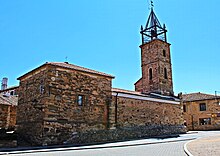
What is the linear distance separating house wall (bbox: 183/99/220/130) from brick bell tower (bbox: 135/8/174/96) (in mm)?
10307

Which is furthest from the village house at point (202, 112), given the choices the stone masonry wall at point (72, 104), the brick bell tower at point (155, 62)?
Answer: the stone masonry wall at point (72, 104)

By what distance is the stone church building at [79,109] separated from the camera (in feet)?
51.4

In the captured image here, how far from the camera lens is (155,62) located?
29.2 metres

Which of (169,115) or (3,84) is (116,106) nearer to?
(169,115)

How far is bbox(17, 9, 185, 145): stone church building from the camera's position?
15669 mm

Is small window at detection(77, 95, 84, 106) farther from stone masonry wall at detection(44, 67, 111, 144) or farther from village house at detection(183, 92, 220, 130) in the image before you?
village house at detection(183, 92, 220, 130)

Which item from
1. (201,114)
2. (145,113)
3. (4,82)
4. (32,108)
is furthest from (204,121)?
(4,82)

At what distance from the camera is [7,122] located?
22.6 meters

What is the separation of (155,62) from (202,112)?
47.6 feet

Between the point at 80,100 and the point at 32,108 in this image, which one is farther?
the point at 80,100

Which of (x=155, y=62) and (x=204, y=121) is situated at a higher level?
(x=155, y=62)

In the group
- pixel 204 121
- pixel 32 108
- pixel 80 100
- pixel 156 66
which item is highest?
pixel 156 66

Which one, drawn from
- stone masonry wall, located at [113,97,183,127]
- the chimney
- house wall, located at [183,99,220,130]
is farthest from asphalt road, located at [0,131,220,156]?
the chimney

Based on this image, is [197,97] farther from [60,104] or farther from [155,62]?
[60,104]
